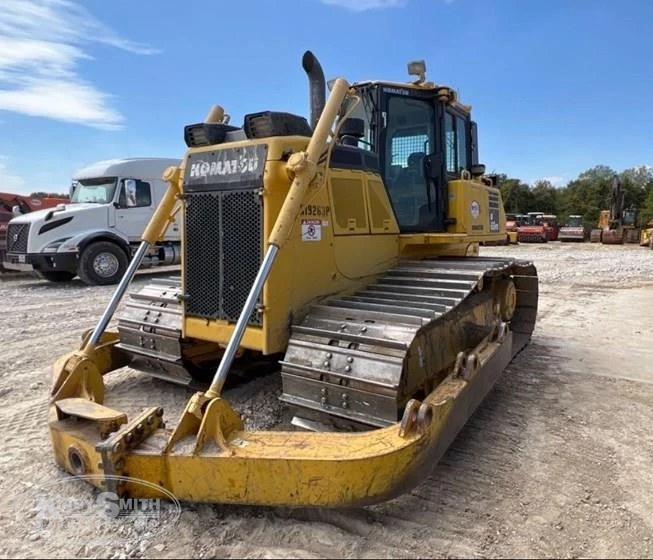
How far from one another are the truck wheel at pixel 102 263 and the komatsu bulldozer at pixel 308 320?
27.0 feet

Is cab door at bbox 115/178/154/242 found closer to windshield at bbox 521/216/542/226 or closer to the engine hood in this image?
the engine hood

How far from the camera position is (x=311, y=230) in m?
3.55

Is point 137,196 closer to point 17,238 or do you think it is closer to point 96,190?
point 96,190

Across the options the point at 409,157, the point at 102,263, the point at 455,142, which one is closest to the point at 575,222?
the point at 102,263

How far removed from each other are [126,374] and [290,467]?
10.1ft

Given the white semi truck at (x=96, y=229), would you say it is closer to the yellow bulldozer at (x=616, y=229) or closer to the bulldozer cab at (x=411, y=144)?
the bulldozer cab at (x=411, y=144)

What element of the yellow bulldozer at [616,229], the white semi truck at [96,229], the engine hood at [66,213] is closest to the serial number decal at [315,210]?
the white semi truck at [96,229]

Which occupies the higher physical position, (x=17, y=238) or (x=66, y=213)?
(x=66, y=213)

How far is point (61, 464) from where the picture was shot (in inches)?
120

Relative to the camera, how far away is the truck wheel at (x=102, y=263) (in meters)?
12.0

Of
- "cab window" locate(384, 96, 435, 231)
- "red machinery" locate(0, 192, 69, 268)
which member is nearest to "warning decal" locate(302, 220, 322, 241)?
"cab window" locate(384, 96, 435, 231)

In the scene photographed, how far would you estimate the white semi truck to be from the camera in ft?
38.3

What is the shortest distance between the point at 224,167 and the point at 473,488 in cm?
254

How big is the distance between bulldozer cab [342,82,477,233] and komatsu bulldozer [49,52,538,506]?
0.05 feet
